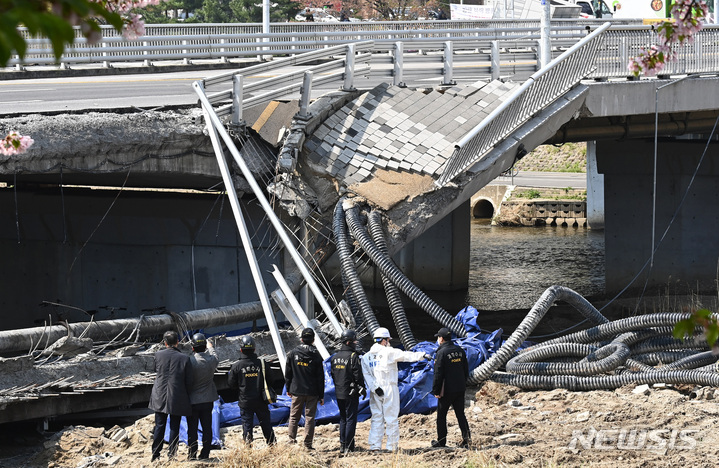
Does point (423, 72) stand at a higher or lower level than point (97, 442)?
higher

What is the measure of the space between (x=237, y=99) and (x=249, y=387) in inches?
245

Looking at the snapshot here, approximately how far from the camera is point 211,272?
18797mm

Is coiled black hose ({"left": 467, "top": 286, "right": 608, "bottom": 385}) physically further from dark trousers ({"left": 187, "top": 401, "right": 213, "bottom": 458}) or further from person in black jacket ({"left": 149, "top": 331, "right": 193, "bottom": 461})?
person in black jacket ({"left": 149, "top": 331, "right": 193, "bottom": 461})

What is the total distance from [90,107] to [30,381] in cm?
Result: 475

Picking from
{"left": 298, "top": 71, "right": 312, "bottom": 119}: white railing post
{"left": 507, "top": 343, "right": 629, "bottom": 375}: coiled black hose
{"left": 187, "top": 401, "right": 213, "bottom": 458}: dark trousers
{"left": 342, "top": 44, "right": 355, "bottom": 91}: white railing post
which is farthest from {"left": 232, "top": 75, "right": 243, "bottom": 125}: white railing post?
{"left": 187, "top": 401, "right": 213, "bottom": 458}: dark trousers

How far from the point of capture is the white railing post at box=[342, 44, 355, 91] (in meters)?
16.1

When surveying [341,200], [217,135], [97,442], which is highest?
[217,135]

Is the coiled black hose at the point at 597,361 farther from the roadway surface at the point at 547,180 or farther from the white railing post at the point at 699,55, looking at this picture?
the roadway surface at the point at 547,180

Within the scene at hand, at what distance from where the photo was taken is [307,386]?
10156 mm

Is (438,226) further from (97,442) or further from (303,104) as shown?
(97,442)

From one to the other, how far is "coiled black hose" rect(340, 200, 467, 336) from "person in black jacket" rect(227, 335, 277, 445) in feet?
14.2

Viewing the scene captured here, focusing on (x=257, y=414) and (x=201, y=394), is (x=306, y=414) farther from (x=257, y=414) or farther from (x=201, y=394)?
(x=201, y=394)

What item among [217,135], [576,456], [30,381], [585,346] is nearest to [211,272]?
[217,135]
